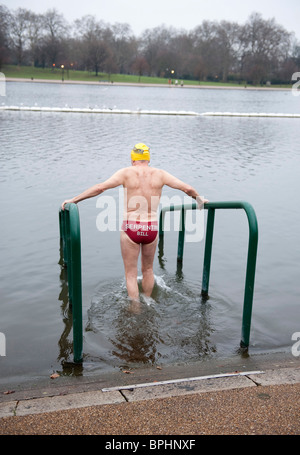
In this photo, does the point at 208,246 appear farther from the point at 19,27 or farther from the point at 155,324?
the point at 19,27

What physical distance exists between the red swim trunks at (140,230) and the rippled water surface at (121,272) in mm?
940

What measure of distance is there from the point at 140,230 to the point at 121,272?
2021mm

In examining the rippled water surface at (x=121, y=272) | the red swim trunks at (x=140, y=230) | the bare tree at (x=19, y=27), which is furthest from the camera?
the bare tree at (x=19, y=27)

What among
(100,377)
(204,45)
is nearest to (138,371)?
(100,377)

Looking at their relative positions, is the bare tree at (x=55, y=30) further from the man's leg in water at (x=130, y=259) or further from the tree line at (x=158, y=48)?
the man's leg in water at (x=130, y=259)

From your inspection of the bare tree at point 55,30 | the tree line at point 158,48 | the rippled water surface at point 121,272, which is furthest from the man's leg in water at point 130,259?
the bare tree at point 55,30

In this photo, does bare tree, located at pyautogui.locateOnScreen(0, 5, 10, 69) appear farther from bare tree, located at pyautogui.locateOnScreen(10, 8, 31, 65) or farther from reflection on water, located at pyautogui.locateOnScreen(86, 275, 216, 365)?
reflection on water, located at pyautogui.locateOnScreen(86, 275, 216, 365)

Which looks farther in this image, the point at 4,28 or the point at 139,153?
the point at 4,28

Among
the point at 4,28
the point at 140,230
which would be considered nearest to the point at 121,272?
the point at 140,230

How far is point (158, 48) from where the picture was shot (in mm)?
130250

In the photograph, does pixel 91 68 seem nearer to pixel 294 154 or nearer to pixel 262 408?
pixel 294 154

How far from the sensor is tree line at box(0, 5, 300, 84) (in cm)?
10419

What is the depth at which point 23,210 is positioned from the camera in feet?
31.6

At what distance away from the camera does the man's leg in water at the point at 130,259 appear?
→ 5180 millimetres
